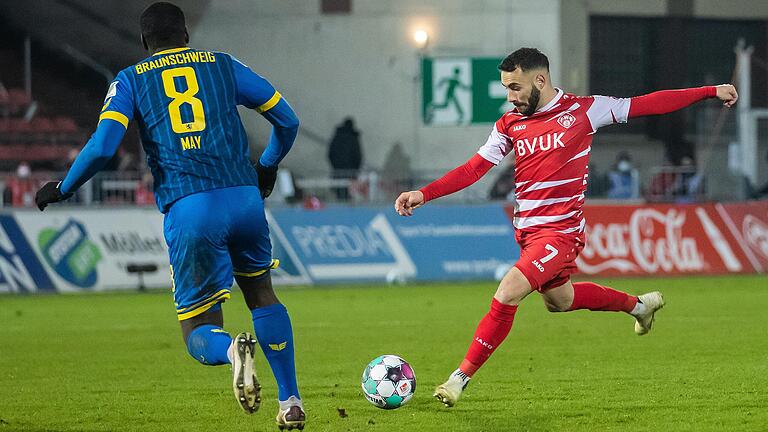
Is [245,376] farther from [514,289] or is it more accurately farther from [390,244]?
[390,244]

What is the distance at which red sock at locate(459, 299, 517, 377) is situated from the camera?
748cm

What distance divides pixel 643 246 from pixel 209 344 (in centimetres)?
1490

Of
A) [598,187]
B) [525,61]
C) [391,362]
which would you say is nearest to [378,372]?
[391,362]

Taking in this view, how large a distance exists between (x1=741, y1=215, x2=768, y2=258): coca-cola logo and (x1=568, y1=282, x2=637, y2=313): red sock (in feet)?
40.8

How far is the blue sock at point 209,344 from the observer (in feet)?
20.4

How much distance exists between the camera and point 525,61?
779 cm

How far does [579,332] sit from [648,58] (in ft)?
66.1

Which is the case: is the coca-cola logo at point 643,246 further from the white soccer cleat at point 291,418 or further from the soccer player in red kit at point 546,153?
the white soccer cleat at point 291,418

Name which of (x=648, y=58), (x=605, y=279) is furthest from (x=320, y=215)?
(x=648, y=58)

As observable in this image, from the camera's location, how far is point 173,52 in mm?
6434

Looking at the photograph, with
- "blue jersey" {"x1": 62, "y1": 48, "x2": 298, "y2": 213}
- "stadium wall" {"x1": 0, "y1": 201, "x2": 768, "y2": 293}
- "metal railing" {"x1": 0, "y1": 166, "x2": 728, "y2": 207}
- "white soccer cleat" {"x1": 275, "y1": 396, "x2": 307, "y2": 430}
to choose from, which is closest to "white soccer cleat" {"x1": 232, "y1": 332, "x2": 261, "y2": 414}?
"white soccer cleat" {"x1": 275, "y1": 396, "x2": 307, "y2": 430}

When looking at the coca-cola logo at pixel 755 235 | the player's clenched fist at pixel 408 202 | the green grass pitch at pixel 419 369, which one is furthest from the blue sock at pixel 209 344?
the coca-cola logo at pixel 755 235

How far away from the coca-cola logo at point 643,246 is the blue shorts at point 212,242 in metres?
13.9

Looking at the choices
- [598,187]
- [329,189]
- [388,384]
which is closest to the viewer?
[388,384]
